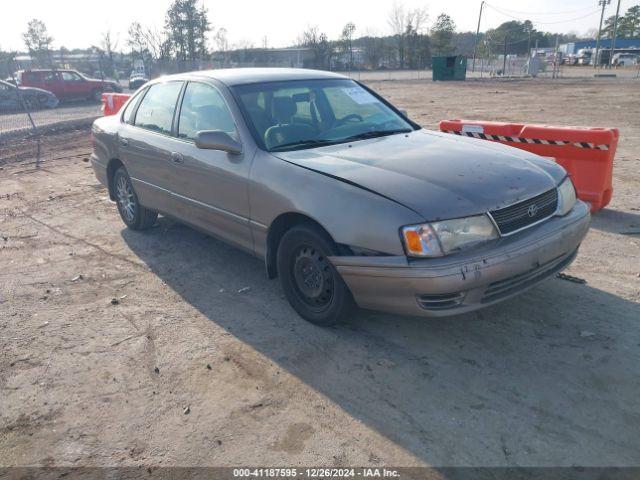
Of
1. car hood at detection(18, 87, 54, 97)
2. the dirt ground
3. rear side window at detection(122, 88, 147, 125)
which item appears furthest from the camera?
car hood at detection(18, 87, 54, 97)

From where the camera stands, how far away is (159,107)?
5.21 meters

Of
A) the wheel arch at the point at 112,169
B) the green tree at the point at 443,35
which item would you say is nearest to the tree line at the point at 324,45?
the green tree at the point at 443,35

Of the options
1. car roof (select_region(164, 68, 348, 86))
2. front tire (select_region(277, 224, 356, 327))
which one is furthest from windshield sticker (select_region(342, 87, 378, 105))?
front tire (select_region(277, 224, 356, 327))

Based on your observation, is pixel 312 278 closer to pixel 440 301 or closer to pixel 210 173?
pixel 440 301

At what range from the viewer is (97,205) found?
7.35 metres

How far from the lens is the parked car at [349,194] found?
313 centimetres

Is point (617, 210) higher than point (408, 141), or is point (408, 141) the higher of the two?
point (408, 141)

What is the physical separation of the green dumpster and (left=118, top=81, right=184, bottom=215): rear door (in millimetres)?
34551

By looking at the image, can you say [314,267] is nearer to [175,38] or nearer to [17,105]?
[17,105]

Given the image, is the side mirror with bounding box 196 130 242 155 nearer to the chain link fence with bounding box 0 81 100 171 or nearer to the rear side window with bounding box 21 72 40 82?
the chain link fence with bounding box 0 81 100 171

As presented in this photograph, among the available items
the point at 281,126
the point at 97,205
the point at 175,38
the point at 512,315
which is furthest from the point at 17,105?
the point at 175,38

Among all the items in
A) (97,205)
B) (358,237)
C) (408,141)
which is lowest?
(97,205)

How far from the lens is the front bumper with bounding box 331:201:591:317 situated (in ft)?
10.0

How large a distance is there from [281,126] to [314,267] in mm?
1221
